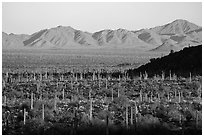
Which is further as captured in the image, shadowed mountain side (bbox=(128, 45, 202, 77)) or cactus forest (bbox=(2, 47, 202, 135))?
shadowed mountain side (bbox=(128, 45, 202, 77))

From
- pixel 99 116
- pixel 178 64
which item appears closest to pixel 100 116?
pixel 99 116

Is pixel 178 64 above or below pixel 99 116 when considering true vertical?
above

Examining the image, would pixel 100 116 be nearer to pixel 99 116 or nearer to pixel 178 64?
pixel 99 116

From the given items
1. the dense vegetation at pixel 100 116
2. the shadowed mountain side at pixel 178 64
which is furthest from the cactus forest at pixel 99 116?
the shadowed mountain side at pixel 178 64

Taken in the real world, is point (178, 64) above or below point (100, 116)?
above

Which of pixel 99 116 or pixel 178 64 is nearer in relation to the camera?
pixel 99 116

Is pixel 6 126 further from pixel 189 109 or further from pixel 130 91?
pixel 130 91

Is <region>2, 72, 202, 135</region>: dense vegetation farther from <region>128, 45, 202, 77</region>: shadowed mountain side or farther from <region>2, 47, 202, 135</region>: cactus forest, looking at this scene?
<region>128, 45, 202, 77</region>: shadowed mountain side

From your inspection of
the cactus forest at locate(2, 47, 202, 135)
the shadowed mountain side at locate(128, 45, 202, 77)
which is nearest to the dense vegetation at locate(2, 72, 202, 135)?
the cactus forest at locate(2, 47, 202, 135)
